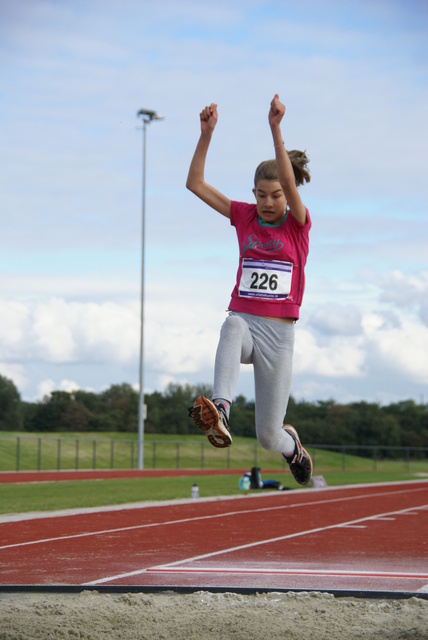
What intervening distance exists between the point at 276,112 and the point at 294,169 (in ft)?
1.66

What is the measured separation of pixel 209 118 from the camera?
500cm

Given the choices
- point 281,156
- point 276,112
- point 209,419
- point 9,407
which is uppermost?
point 9,407

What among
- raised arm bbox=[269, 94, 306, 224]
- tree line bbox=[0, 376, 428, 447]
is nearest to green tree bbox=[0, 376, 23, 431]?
tree line bbox=[0, 376, 428, 447]

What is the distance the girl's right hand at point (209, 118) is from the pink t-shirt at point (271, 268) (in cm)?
56

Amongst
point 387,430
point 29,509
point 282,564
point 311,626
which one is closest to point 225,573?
point 282,564

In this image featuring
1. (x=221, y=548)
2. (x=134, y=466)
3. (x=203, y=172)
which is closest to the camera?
(x=203, y=172)

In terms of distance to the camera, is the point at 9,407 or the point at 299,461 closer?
the point at 299,461

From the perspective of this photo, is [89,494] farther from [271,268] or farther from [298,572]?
→ [271,268]

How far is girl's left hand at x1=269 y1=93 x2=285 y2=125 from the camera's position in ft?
15.4

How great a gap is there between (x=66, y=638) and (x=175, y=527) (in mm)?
8672

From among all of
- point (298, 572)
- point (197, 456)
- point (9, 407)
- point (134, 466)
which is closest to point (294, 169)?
point (298, 572)

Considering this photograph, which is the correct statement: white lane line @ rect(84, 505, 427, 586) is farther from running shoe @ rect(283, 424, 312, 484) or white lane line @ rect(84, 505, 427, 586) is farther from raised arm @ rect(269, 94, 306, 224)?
raised arm @ rect(269, 94, 306, 224)

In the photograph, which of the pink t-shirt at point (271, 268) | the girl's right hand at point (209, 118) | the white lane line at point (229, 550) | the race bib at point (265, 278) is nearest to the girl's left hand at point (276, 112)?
the girl's right hand at point (209, 118)

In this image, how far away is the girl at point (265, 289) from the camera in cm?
488
